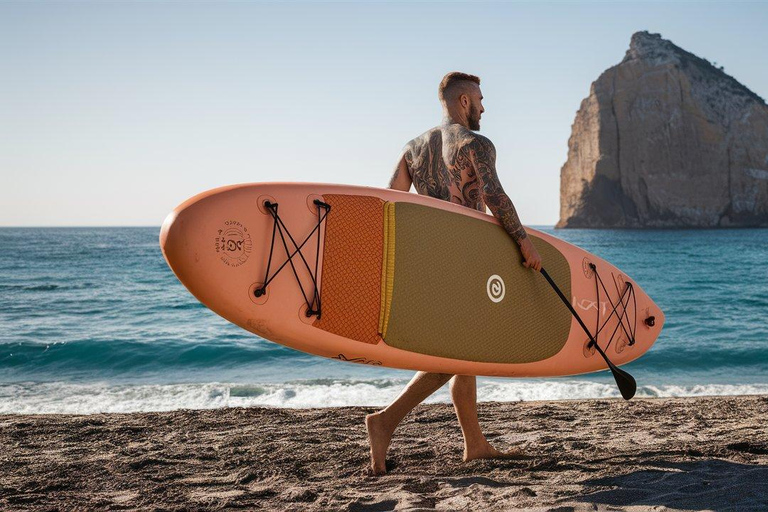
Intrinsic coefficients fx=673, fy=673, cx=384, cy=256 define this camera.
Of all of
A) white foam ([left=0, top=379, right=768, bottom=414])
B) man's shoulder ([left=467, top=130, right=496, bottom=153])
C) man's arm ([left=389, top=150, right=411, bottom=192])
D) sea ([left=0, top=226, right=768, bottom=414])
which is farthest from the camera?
sea ([left=0, top=226, right=768, bottom=414])

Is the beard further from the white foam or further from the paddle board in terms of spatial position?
the white foam

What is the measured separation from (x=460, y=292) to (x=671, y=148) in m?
62.8

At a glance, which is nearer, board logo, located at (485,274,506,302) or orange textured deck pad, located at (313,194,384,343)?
orange textured deck pad, located at (313,194,384,343)

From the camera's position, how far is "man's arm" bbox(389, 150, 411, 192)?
3.44m

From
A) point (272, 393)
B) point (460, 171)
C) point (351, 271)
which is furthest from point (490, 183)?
point (272, 393)

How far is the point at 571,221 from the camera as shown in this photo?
65.2 m

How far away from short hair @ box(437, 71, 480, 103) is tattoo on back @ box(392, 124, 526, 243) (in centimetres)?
15

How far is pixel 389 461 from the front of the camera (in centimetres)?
344

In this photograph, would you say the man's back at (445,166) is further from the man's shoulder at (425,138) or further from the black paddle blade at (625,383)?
the black paddle blade at (625,383)

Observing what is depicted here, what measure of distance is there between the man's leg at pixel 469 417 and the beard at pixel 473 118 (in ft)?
4.01

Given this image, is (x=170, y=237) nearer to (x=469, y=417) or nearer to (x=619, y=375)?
(x=469, y=417)

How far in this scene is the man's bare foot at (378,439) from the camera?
3.17 metres

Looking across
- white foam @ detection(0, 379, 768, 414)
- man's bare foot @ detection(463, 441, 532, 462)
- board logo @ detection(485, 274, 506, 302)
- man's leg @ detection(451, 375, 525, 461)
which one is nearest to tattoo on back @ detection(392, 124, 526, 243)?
board logo @ detection(485, 274, 506, 302)

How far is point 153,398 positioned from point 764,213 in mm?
64765
